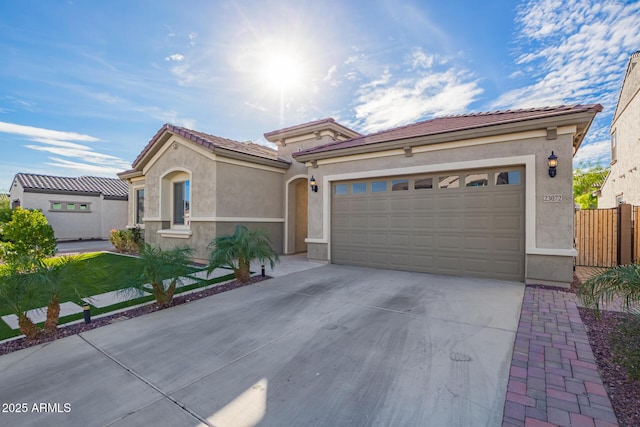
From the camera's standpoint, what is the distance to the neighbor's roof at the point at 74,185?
64.2 ft

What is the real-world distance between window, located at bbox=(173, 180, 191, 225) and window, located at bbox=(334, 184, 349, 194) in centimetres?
596

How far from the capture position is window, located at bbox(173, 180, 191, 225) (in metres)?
11.4

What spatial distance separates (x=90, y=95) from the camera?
12008 mm

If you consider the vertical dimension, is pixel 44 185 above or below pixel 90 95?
below

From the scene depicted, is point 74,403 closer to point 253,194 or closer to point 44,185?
point 253,194

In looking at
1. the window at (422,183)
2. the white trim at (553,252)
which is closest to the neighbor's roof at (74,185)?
the window at (422,183)

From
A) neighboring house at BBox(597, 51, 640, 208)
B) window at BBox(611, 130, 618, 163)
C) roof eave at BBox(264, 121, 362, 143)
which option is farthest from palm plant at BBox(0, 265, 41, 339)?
window at BBox(611, 130, 618, 163)

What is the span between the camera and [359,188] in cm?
923

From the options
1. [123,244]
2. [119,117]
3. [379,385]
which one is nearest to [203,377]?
[379,385]

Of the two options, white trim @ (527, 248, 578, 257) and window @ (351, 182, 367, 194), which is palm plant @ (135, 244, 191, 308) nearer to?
window @ (351, 182, 367, 194)

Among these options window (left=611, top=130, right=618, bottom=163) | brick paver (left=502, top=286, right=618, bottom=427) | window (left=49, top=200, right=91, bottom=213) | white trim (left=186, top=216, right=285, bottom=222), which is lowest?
brick paver (left=502, top=286, right=618, bottom=427)

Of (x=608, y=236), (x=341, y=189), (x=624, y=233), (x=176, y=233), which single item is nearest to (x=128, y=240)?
(x=176, y=233)

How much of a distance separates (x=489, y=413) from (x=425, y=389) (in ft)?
1.75

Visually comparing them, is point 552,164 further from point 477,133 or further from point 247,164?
point 247,164
